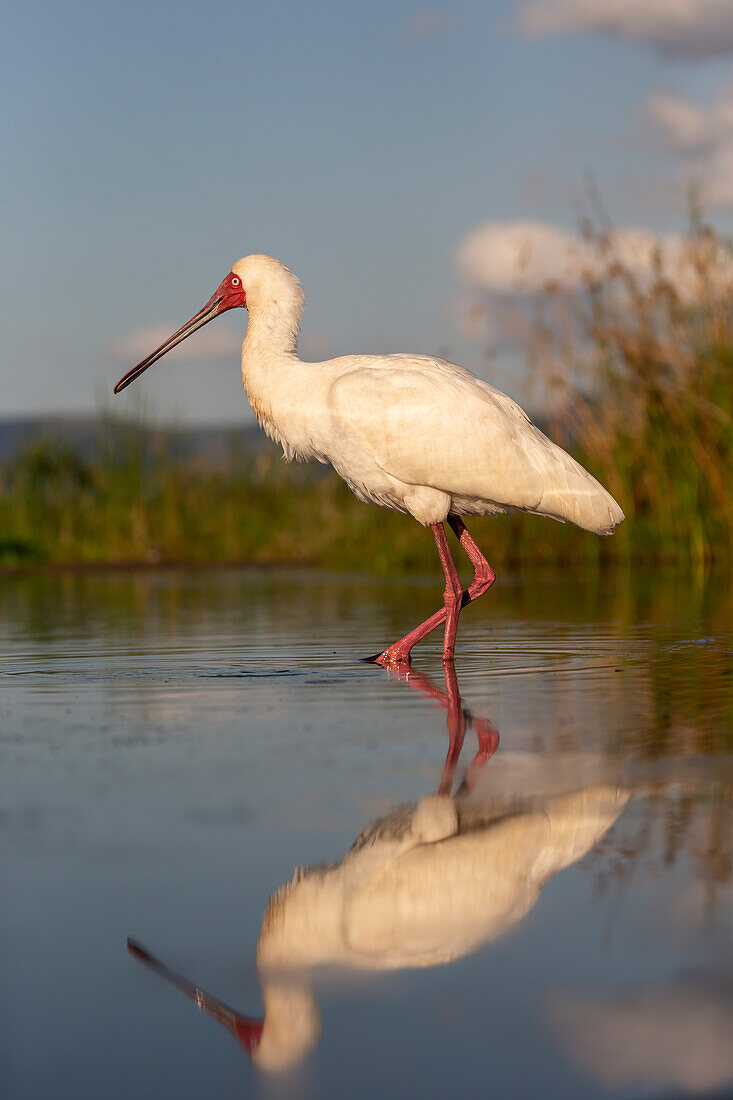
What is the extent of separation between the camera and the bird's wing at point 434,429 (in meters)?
7.05

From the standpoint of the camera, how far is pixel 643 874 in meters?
2.66

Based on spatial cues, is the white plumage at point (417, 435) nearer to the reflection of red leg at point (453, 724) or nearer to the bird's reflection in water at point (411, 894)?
the reflection of red leg at point (453, 724)

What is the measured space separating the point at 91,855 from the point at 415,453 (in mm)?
4425

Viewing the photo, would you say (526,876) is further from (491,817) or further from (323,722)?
(323,722)

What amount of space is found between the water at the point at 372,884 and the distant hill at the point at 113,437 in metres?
12.0

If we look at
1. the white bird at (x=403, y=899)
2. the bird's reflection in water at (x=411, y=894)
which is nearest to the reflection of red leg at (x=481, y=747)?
the bird's reflection in water at (x=411, y=894)

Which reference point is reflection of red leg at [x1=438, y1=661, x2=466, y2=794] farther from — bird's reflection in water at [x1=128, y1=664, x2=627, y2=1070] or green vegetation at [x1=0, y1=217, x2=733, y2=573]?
green vegetation at [x1=0, y1=217, x2=733, y2=573]

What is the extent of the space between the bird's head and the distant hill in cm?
926

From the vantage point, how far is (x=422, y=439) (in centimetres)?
709

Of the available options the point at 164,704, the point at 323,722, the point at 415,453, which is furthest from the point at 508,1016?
the point at 415,453

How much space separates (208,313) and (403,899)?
6.28m

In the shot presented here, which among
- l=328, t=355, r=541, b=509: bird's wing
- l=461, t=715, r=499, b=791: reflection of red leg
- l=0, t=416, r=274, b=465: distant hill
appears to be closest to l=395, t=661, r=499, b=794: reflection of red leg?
l=461, t=715, r=499, b=791: reflection of red leg

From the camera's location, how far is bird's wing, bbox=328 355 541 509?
705cm

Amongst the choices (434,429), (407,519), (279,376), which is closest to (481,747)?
(434,429)
